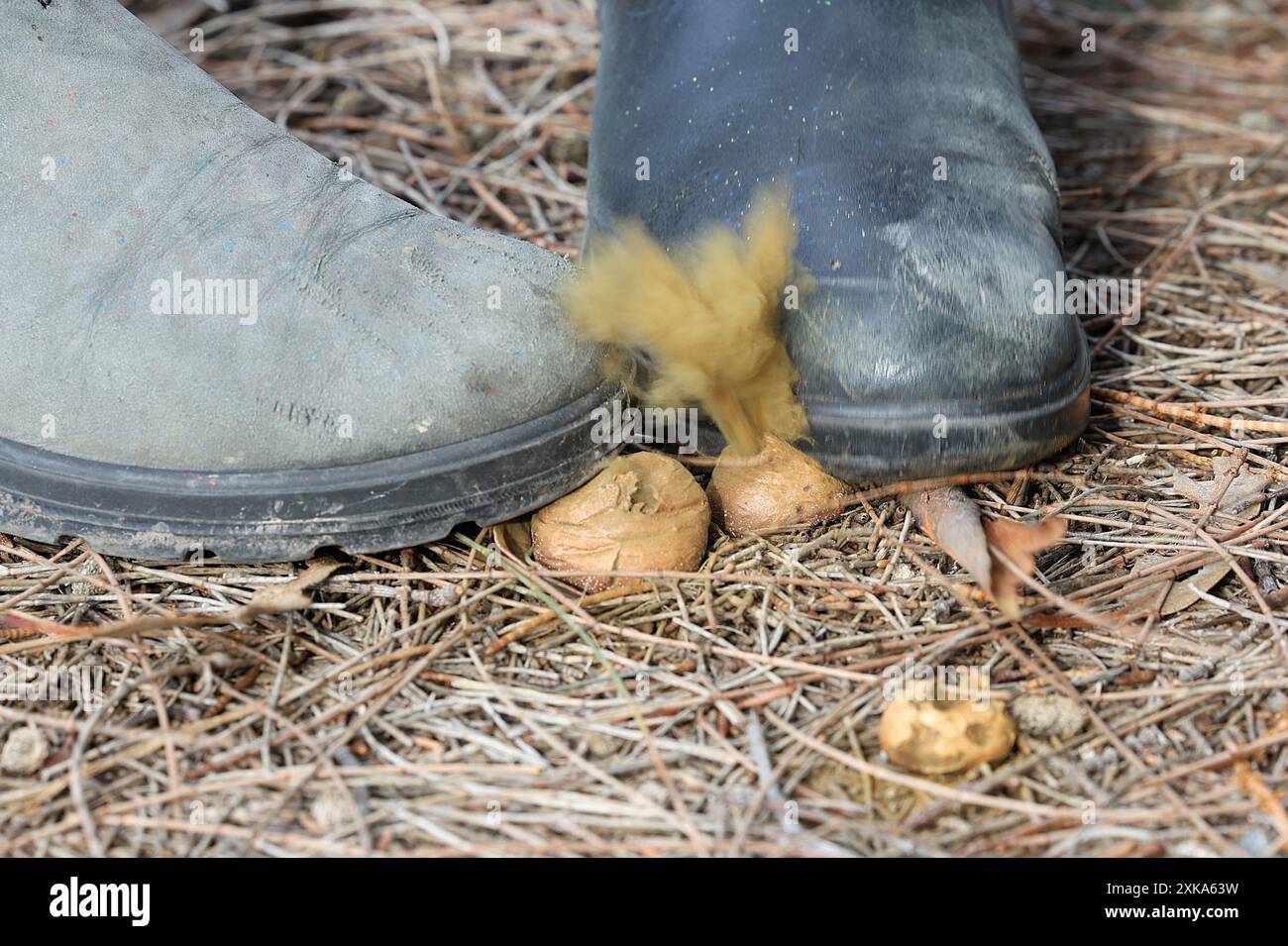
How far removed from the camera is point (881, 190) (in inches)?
46.4

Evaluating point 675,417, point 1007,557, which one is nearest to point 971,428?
point 1007,557

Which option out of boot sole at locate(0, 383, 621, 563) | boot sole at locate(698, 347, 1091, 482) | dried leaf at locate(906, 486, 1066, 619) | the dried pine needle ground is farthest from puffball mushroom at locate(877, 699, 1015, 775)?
boot sole at locate(0, 383, 621, 563)

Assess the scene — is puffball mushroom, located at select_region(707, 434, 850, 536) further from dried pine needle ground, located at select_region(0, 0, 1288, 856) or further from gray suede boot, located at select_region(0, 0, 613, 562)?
gray suede boot, located at select_region(0, 0, 613, 562)

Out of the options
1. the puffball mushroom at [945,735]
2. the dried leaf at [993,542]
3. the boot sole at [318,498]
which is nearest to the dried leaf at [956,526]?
the dried leaf at [993,542]

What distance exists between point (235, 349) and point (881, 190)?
0.62 m

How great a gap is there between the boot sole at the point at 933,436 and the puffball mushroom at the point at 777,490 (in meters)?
0.03

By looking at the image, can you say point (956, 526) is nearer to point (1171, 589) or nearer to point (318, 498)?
point (1171, 589)

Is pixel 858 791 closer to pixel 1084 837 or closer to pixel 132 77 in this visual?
pixel 1084 837

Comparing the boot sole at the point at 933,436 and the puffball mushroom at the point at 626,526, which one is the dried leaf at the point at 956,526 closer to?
the boot sole at the point at 933,436

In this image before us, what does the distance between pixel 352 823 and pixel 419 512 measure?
1.07 ft

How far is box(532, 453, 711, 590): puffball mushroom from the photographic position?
1.12 metres

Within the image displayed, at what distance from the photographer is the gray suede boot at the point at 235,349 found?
112 centimetres

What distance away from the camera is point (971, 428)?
1114 mm

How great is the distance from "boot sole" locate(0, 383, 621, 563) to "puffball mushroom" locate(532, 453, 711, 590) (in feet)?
0.09
